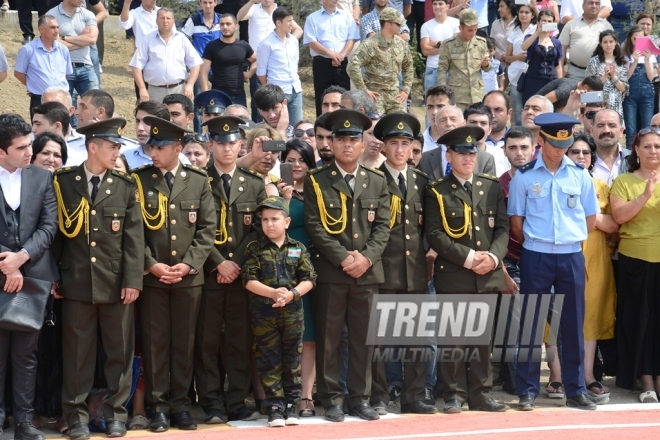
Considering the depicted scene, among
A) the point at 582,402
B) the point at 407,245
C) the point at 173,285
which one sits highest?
the point at 407,245

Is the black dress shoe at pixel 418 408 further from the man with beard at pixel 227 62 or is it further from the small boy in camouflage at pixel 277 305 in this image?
the man with beard at pixel 227 62

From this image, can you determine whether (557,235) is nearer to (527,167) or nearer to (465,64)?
(527,167)

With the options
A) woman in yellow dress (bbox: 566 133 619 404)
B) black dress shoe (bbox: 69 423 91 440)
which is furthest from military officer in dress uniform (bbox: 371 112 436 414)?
black dress shoe (bbox: 69 423 91 440)

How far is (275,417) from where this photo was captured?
7879mm

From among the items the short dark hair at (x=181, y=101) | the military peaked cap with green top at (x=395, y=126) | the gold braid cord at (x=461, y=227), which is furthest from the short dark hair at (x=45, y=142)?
the gold braid cord at (x=461, y=227)

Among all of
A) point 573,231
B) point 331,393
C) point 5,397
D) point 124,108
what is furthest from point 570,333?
point 124,108

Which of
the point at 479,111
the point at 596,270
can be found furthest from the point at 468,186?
the point at 479,111

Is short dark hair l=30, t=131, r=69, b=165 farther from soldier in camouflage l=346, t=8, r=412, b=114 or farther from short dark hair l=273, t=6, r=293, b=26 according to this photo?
short dark hair l=273, t=6, r=293, b=26

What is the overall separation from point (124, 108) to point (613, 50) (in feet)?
24.0

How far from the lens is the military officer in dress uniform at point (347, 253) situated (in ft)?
26.7

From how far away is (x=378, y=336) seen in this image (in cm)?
848

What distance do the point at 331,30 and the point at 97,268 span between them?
25.4 feet

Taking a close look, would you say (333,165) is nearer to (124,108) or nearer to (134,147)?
(134,147)

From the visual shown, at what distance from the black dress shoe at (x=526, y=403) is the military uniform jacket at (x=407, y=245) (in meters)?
1.19
